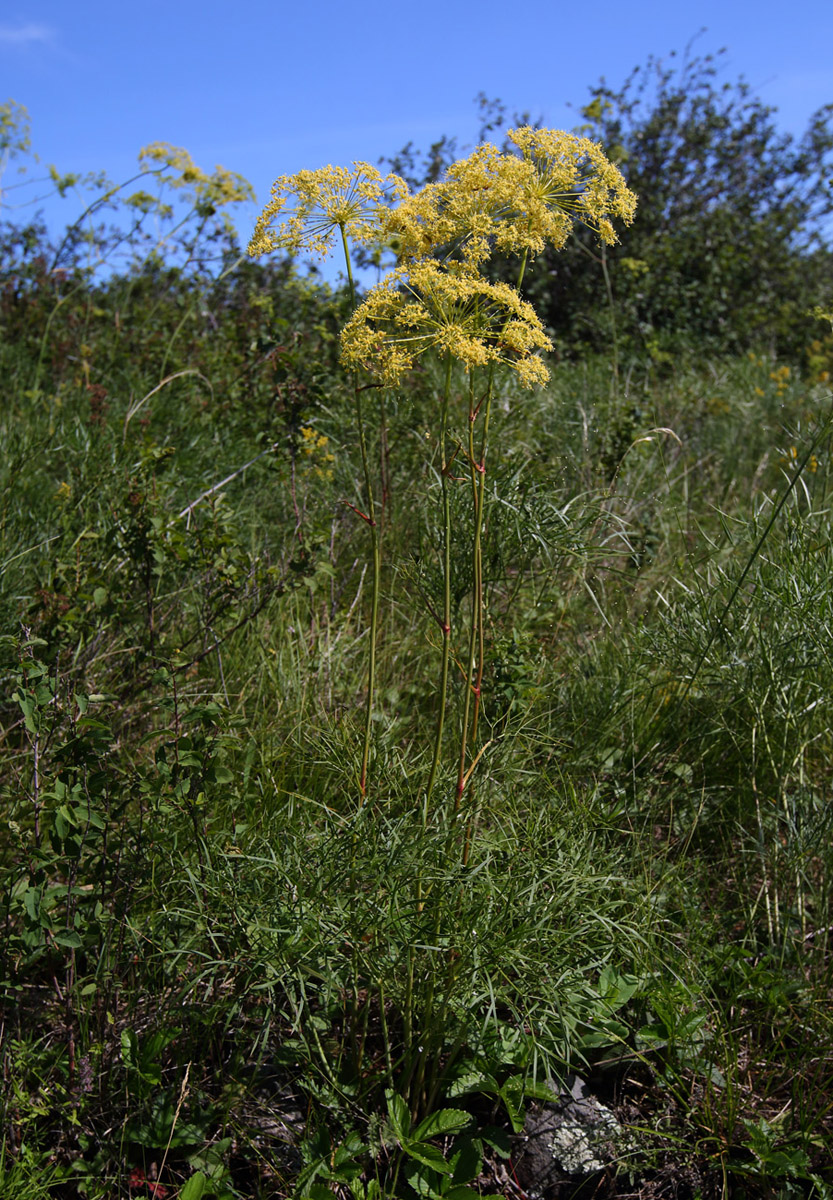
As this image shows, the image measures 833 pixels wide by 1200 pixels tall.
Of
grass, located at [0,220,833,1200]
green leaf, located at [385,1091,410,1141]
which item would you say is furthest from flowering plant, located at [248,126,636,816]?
green leaf, located at [385,1091,410,1141]

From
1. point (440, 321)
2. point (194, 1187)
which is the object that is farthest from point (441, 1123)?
point (440, 321)

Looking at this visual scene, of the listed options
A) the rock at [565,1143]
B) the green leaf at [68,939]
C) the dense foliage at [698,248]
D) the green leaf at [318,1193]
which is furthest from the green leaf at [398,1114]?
the dense foliage at [698,248]

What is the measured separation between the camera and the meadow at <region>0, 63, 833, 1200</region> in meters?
1.98

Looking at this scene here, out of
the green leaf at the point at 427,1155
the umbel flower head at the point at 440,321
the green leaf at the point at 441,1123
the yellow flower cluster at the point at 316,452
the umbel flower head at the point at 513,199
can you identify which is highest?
the umbel flower head at the point at 513,199

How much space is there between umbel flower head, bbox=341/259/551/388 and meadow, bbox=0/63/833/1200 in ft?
0.18

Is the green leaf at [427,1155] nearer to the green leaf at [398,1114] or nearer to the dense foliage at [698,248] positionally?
the green leaf at [398,1114]

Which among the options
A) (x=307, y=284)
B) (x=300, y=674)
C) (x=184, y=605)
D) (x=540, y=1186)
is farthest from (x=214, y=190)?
(x=540, y=1186)

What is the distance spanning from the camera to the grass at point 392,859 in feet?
6.50

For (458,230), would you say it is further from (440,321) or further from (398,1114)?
(398,1114)

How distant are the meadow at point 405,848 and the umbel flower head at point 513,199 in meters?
0.24

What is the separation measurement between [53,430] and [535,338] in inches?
129

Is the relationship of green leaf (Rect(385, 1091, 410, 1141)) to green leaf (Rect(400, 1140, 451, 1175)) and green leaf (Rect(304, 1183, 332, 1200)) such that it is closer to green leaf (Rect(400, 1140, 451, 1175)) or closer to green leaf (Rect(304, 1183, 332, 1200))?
green leaf (Rect(400, 1140, 451, 1175))

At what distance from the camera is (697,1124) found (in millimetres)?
2129

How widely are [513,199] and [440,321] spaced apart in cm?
29
